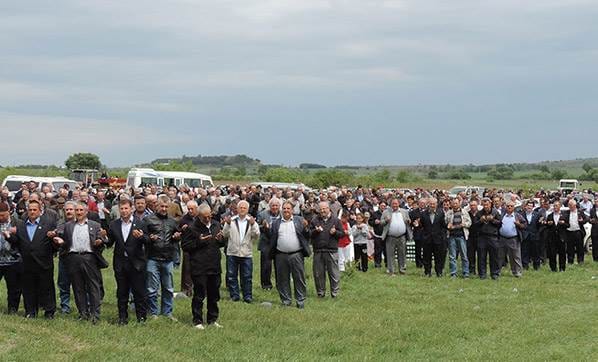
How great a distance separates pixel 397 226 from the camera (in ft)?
62.3

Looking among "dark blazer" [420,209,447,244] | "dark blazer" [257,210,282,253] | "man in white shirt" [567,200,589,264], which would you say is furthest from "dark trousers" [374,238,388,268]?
"dark blazer" [257,210,282,253]

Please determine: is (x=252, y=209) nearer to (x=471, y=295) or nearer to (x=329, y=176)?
(x=471, y=295)

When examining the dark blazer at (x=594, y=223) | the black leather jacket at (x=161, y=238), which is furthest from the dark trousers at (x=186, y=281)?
the dark blazer at (x=594, y=223)

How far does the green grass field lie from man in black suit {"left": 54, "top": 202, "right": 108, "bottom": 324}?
41 centimetres

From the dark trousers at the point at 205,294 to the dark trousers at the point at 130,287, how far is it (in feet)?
2.50

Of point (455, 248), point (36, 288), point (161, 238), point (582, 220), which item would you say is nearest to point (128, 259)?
point (161, 238)

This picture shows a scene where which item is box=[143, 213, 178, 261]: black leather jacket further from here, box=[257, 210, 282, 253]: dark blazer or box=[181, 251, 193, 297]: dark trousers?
box=[257, 210, 282, 253]: dark blazer

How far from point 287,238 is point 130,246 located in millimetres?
3467

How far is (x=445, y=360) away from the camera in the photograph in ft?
34.6

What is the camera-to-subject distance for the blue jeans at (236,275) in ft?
46.7

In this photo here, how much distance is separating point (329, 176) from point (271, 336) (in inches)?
2070

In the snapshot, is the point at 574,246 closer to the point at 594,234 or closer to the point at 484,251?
the point at 594,234

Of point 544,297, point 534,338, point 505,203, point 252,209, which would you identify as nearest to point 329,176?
point 252,209

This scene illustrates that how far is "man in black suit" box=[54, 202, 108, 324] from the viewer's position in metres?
11.6
